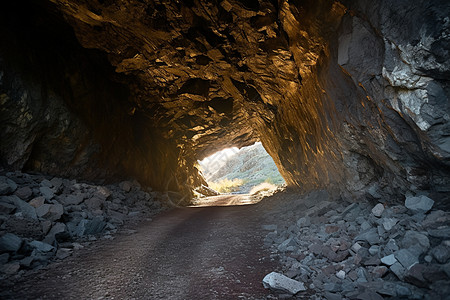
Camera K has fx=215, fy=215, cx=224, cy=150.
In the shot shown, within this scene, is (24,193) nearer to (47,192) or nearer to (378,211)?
(47,192)

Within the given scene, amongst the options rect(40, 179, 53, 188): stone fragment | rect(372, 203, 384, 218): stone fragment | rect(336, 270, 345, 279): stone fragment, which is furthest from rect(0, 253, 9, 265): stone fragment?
rect(372, 203, 384, 218): stone fragment

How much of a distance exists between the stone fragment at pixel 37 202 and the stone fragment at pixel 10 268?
2503 mm

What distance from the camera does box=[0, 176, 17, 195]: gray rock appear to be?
601cm

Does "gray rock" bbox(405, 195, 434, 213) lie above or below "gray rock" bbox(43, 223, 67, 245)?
below

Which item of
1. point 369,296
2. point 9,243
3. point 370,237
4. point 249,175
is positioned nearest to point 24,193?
point 9,243

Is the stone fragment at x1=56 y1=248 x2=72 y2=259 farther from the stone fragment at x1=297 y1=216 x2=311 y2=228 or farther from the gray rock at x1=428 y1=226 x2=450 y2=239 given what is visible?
the gray rock at x1=428 y1=226 x2=450 y2=239

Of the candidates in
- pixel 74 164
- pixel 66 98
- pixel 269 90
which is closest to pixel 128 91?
pixel 66 98

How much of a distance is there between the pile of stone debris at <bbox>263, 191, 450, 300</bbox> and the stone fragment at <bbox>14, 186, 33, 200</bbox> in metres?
7.09

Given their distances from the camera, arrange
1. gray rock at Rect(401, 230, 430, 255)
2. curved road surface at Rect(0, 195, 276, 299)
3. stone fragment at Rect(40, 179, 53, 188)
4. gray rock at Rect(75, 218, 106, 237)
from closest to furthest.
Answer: gray rock at Rect(401, 230, 430, 255) → curved road surface at Rect(0, 195, 276, 299) → gray rock at Rect(75, 218, 106, 237) → stone fragment at Rect(40, 179, 53, 188)

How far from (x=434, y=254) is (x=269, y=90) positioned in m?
8.29

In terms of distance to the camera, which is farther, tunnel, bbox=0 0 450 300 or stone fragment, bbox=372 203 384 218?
stone fragment, bbox=372 203 384 218

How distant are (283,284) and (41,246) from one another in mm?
5411

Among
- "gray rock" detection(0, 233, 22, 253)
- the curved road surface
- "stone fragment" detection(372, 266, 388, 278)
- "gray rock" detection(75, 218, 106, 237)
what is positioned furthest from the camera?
"gray rock" detection(75, 218, 106, 237)

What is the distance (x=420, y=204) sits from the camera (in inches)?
158
